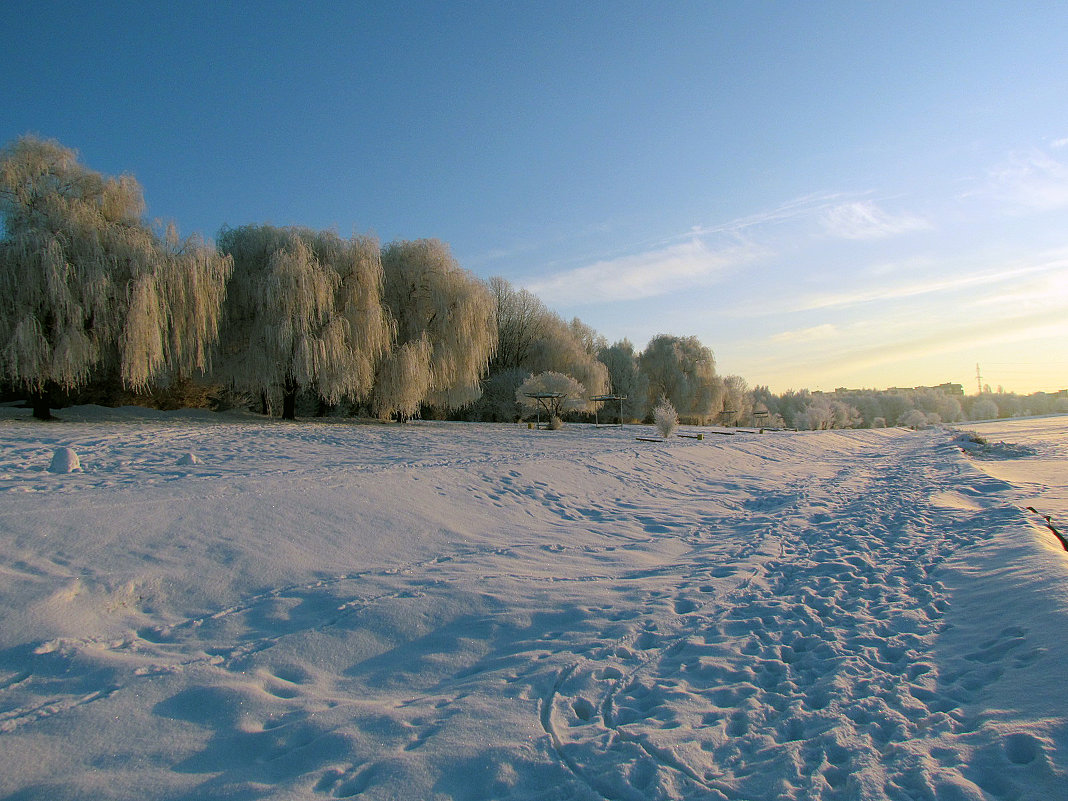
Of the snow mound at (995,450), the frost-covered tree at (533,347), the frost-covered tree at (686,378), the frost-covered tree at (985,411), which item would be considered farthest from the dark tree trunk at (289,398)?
the frost-covered tree at (985,411)

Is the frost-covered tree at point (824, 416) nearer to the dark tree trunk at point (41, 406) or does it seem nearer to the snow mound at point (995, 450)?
the snow mound at point (995, 450)

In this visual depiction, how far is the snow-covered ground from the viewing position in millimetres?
2676

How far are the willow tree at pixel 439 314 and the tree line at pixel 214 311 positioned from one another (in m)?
0.06

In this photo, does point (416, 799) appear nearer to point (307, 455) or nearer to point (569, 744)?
point (569, 744)

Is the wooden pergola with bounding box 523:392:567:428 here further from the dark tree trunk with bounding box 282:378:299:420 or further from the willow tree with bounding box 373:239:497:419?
the dark tree trunk with bounding box 282:378:299:420

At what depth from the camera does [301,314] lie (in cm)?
1859

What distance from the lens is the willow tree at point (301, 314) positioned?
60.8 feet

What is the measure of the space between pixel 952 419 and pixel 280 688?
129081mm

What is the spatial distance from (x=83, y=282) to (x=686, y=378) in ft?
152

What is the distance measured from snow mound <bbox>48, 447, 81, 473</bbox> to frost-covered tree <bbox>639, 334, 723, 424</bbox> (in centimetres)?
4647

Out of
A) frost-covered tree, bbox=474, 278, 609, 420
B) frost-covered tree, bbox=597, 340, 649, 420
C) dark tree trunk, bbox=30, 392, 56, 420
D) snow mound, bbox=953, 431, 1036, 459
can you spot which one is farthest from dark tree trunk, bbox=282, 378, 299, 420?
frost-covered tree, bbox=597, 340, 649, 420

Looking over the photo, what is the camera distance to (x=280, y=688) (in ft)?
11.9

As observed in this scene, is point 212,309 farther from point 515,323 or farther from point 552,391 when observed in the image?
point 515,323

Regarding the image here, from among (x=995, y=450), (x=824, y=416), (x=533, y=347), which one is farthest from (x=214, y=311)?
(x=824, y=416)
